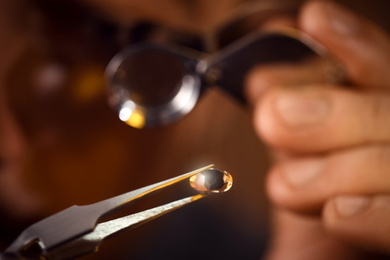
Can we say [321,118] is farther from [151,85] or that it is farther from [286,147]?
[151,85]

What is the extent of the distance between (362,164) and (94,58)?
0.54m

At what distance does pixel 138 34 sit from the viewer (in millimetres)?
818

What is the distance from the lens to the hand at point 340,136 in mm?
532

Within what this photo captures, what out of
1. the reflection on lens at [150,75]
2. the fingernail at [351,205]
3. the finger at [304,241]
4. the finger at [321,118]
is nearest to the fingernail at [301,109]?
the finger at [321,118]

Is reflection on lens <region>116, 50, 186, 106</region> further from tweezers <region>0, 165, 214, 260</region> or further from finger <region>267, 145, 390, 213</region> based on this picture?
tweezers <region>0, 165, 214, 260</region>

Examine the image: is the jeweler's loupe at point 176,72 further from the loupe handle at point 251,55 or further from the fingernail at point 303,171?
the fingernail at point 303,171

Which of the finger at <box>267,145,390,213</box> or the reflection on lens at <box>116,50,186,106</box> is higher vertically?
the reflection on lens at <box>116,50,186,106</box>

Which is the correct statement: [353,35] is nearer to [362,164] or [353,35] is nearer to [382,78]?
[382,78]

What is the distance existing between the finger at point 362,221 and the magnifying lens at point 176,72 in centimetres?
29

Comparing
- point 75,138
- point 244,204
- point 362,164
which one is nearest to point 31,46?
point 75,138

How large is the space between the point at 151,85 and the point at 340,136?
0.34 m

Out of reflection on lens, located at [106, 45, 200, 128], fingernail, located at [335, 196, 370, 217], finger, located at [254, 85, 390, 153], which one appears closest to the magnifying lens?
reflection on lens, located at [106, 45, 200, 128]

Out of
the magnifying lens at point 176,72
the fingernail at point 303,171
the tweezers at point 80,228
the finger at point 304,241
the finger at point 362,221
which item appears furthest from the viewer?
the finger at point 304,241

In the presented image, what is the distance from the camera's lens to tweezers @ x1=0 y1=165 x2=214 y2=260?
1.13 ft
